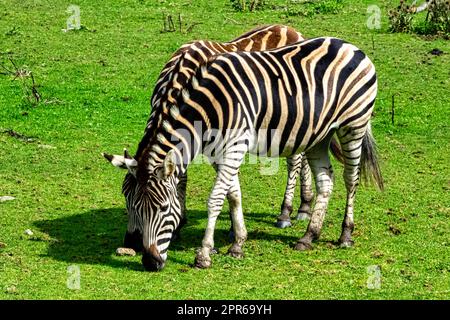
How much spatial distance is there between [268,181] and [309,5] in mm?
9422

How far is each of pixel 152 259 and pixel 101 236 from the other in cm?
169

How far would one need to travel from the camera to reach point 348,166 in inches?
437

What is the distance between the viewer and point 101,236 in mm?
11234

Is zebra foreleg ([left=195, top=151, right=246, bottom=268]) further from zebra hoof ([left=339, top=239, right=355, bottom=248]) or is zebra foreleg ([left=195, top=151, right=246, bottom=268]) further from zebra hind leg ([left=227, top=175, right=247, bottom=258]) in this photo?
zebra hoof ([left=339, top=239, right=355, bottom=248])

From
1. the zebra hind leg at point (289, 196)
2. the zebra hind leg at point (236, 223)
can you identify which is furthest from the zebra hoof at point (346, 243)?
the zebra hind leg at point (236, 223)

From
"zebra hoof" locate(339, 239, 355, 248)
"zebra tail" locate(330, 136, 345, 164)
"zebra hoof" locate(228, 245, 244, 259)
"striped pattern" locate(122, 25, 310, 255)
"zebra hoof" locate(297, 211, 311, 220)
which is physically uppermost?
"striped pattern" locate(122, 25, 310, 255)

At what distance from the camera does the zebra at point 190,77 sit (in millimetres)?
10070

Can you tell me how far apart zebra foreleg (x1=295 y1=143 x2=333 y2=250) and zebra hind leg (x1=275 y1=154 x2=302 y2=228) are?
0.77 meters

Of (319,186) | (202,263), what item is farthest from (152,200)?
(319,186)

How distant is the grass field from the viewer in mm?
9664

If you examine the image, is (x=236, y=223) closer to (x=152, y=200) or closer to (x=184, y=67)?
(x=152, y=200)

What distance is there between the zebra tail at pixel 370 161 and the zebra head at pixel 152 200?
2578mm

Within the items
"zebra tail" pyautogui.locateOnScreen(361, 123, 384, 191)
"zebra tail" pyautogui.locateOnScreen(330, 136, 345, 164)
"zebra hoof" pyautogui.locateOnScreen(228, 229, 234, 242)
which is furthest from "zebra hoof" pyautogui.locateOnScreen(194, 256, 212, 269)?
"zebra tail" pyautogui.locateOnScreen(330, 136, 345, 164)
